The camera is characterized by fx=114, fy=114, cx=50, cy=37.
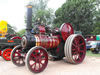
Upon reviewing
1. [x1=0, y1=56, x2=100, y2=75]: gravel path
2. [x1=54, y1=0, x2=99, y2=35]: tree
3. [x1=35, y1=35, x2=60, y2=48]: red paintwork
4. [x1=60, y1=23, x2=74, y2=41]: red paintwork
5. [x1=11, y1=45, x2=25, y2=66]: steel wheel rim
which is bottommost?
[x1=0, y1=56, x2=100, y2=75]: gravel path

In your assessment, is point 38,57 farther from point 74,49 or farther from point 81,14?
point 81,14

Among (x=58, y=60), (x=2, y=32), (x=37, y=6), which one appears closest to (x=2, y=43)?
(x=2, y=32)

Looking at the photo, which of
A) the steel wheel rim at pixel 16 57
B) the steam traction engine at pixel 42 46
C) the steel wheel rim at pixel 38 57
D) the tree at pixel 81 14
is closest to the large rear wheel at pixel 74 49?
the steam traction engine at pixel 42 46

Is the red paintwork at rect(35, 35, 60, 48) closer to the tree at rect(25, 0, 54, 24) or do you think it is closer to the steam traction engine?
the steam traction engine

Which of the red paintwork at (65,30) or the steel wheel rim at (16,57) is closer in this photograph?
the steel wheel rim at (16,57)

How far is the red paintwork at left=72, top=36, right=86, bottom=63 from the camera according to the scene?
4867 mm

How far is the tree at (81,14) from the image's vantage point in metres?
18.8

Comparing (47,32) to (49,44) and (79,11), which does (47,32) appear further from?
(79,11)

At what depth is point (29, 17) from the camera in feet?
13.7

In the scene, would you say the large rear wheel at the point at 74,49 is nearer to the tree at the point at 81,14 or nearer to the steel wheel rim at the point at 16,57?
the steel wheel rim at the point at 16,57

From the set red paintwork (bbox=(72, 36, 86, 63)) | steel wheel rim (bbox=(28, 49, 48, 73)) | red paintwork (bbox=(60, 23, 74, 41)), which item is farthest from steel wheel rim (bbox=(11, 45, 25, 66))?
red paintwork (bbox=(72, 36, 86, 63))

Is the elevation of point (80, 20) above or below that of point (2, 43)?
above

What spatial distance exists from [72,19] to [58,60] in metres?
15.5

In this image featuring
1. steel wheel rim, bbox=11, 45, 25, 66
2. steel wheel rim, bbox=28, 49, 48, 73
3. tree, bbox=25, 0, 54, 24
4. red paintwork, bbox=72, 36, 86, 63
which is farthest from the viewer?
tree, bbox=25, 0, 54, 24
